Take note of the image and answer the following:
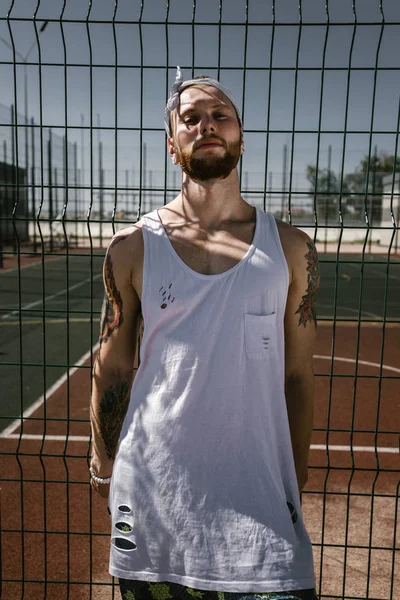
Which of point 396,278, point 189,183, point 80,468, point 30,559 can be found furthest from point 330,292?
point 189,183

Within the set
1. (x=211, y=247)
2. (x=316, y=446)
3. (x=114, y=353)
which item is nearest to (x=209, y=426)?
(x=114, y=353)

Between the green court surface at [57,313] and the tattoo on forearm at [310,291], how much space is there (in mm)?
244

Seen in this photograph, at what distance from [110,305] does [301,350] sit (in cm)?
72

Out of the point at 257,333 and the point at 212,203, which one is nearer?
the point at 257,333

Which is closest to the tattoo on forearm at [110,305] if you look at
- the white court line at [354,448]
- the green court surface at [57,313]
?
the green court surface at [57,313]

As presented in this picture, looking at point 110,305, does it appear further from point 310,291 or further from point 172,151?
point 310,291

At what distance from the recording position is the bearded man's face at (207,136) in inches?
78.3

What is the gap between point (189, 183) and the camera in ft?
6.87

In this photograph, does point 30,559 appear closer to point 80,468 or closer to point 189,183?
point 80,468

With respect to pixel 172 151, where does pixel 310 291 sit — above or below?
below

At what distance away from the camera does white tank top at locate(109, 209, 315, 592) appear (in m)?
1.83

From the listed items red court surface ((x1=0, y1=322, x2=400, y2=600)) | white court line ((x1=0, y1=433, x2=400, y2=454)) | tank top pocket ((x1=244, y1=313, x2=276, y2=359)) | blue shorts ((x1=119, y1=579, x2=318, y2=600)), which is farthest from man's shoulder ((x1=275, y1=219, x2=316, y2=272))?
white court line ((x1=0, y1=433, x2=400, y2=454))

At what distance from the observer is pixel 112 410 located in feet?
7.27

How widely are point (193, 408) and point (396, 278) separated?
23827 mm
